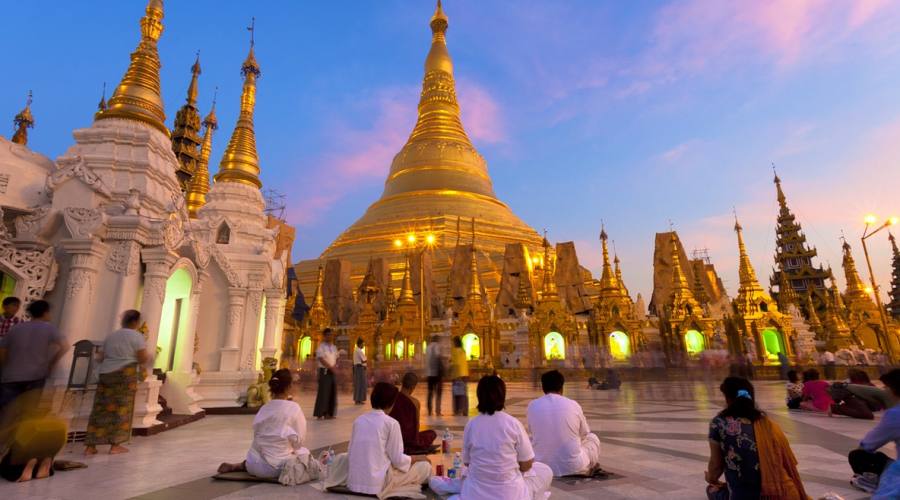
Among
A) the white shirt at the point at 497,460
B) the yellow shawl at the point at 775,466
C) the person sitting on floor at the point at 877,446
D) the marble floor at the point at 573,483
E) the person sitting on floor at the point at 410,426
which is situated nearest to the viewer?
the yellow shawl at the point at 775,466

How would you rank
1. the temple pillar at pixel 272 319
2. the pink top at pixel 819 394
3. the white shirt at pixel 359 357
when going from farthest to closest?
the temple pillar at pixel 272 319
the white shirt at pixel 359 357
the pink top at pixel 819 394

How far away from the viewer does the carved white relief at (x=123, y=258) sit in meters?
7.91

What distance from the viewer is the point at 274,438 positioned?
4.35m

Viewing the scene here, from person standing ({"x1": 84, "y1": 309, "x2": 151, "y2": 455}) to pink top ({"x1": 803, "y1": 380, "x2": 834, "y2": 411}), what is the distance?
11.1m

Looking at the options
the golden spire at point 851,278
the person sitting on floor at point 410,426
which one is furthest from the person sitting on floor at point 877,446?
the golden spire at point 851,278

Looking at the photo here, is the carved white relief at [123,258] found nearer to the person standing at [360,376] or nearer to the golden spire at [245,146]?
the person standing at [360,376]

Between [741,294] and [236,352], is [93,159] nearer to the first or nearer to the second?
[236,352]

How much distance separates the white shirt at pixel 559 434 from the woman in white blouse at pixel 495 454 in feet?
3.19

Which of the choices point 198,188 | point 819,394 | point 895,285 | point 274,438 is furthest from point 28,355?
point 895,285

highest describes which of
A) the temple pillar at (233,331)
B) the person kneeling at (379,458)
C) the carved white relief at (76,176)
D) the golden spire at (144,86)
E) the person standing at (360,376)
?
the golden spire at (144,86)

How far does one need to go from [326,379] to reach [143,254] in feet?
12.6

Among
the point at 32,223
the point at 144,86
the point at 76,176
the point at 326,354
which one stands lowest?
the point at 326,354

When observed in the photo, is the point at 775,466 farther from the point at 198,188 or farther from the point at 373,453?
the point at 198,188

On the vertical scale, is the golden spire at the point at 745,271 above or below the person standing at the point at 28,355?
above
